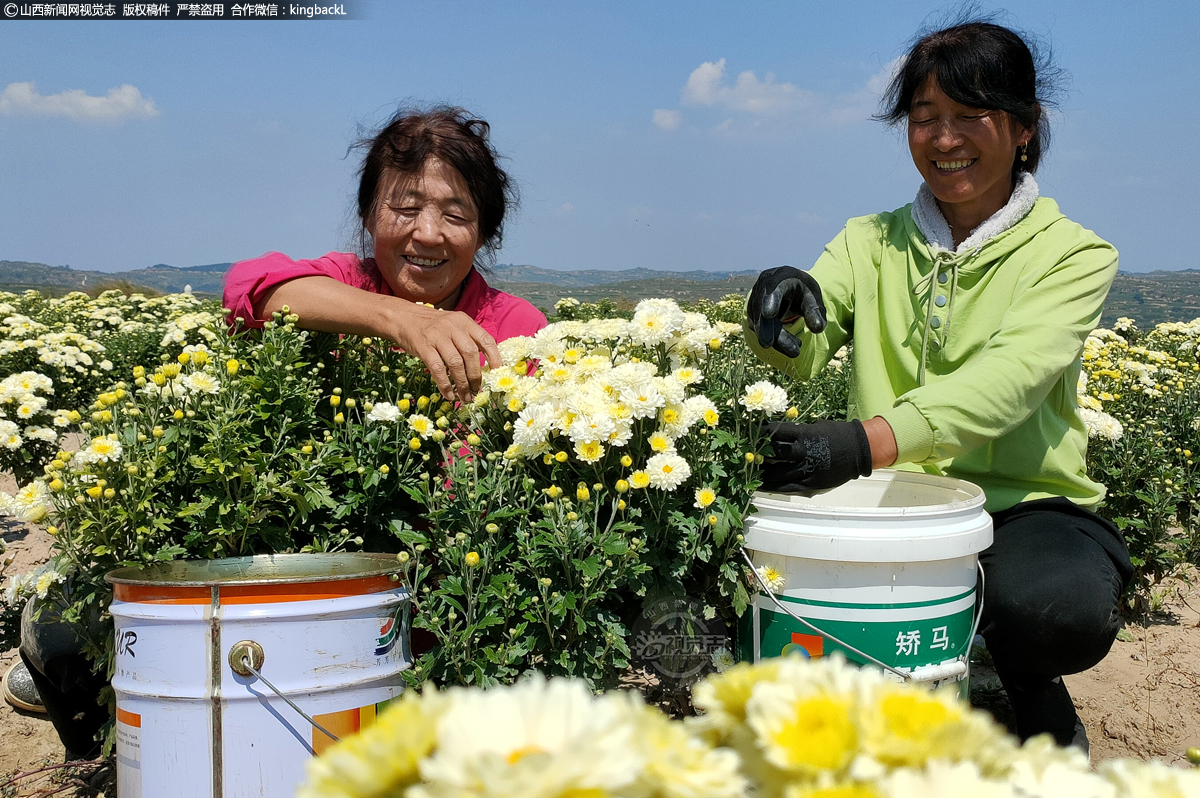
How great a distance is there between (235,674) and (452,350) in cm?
79

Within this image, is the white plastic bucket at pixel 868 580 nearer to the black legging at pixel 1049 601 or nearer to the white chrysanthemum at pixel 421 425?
the black legging at pixel 1049 601

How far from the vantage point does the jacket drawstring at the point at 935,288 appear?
2.40 meters

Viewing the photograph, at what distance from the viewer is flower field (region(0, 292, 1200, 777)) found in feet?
5.42

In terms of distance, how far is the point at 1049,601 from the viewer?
196cm

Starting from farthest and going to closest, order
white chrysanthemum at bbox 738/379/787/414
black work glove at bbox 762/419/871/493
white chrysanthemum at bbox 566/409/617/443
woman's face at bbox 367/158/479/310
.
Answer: woman's face at bbox 367/158/479/310
black work glove at bbox 762/419/871/493
white chrysanthemum at bbox 738/379/787/414
white chrysanthemum at bbox 566/409/617/443

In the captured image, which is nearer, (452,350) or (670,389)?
(670,389)

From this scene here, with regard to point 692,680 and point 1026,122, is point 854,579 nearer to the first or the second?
point 692,680

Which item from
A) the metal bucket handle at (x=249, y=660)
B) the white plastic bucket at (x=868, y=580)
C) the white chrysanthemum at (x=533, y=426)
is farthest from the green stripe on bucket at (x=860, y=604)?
the metal bucket handle at (x=249, y=660)

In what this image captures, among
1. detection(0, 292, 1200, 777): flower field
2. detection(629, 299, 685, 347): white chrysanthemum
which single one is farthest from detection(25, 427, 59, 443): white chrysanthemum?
detection(629, 299, 685, 347): white chrysanthemum

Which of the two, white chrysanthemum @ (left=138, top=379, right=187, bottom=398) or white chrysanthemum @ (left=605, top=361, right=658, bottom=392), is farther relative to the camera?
white chrysanthemum @ (left=138, top=379, right=187, bottom=398)

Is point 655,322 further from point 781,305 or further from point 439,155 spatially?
point 439,155

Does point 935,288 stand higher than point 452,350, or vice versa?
point 935,288

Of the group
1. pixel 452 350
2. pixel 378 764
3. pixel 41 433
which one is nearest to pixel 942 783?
pixel 378 764

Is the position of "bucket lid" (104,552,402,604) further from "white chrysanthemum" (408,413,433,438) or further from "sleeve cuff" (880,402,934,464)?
"sleeve cuff" (880,402,934,464)
